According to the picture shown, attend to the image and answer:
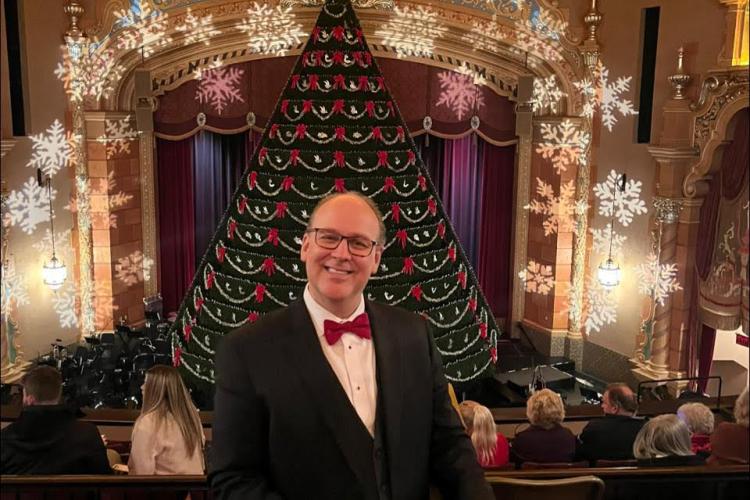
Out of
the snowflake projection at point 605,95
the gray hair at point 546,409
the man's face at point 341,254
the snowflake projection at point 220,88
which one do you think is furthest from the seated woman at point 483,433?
the snowflake projection at point 220,88

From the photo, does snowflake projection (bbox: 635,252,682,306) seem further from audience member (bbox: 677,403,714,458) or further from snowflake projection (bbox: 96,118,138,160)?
snowflake projection (bbox: 96,118,138,160)

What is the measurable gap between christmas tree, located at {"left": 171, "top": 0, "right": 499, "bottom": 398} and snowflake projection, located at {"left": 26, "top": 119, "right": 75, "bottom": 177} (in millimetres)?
2721

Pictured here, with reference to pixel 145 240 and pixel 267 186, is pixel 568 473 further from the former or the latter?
pixel 145 240

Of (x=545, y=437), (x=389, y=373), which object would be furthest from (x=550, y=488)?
(x=545, y=437)

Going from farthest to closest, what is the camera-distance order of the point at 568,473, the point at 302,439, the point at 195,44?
the point at 195,44
the point at 568,473
the point at 302,439

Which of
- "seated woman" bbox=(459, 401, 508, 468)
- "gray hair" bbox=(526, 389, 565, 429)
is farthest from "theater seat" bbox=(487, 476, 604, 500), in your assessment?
"gray hair" bbox=(526, 389, 565, 429)

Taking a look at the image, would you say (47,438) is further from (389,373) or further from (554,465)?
(554,465)

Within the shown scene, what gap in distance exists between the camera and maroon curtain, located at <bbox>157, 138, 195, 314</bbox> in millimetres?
9094

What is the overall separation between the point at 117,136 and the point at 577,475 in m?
6.88

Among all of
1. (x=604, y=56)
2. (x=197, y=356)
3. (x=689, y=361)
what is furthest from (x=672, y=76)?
(x=197, y=356)

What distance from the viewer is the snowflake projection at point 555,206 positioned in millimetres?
8227

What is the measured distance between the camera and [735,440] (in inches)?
93.6

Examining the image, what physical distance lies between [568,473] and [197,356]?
361cm

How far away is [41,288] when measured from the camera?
22.4 feet
